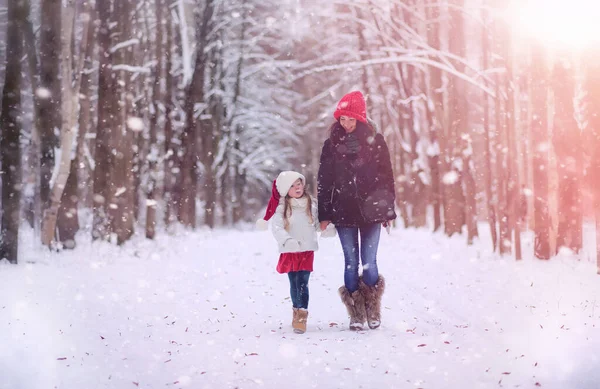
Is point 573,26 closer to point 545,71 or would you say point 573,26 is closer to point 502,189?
point 545,71

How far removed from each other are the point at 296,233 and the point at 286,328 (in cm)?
109

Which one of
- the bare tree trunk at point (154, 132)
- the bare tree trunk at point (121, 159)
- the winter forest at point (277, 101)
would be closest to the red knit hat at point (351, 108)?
the winter forest at point (277, 101)

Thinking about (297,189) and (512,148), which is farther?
(512,148)

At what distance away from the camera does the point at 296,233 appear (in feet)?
21.8

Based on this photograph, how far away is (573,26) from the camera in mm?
10648

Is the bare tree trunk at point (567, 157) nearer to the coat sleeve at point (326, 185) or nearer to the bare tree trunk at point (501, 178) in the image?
the bare tree trunk at point (501, 178)

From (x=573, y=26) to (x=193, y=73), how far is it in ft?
46.3

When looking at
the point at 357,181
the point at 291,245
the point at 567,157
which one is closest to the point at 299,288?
the point at 291,245

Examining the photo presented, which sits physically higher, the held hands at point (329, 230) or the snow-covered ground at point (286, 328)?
the held hands at point (329, 230)

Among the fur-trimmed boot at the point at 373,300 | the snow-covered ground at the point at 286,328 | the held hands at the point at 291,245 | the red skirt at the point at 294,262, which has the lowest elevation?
the snow-covered ground at the point at 286,328

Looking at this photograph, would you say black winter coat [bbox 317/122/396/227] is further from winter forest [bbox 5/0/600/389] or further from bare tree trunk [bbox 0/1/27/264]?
bare tree trunk [bbox 0/1/27/264]

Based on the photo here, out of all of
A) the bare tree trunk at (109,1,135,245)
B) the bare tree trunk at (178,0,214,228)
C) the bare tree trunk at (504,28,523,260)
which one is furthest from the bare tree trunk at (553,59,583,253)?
the bare tree trunk at (178,0,214,228)

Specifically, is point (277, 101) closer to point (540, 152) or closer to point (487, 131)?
point (487, 131)

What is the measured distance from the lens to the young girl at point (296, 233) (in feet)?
21.6
